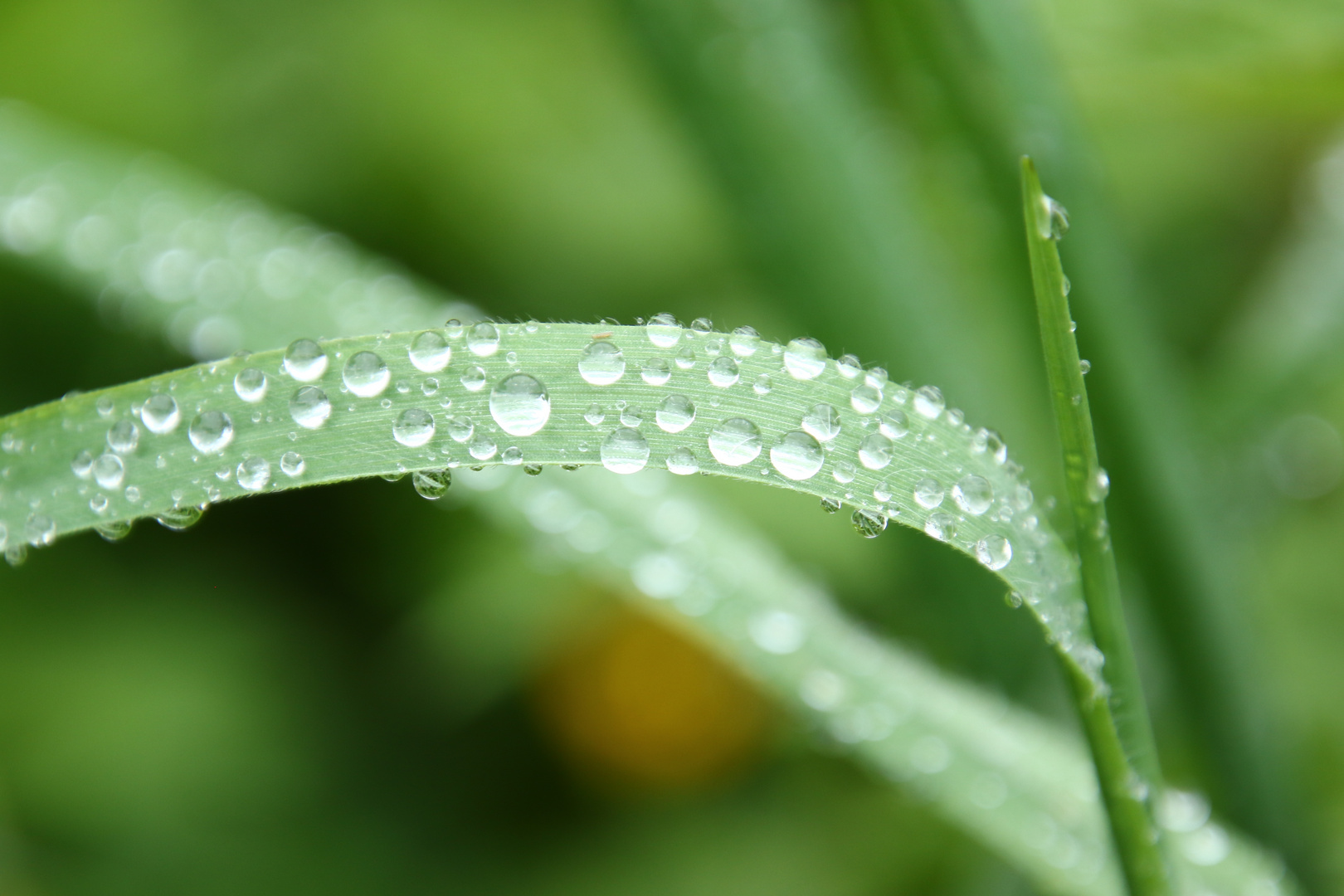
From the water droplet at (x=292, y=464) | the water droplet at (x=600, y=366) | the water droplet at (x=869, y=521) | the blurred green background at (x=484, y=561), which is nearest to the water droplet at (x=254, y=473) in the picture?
the water droplet at (x=292, y=464)

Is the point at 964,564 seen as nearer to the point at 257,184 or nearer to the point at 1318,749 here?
the point at 1318,749

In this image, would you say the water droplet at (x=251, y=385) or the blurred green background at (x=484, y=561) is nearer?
the water droplet at (x=251, y=385)

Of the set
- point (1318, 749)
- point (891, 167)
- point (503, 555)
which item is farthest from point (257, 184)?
point (1318, 749)

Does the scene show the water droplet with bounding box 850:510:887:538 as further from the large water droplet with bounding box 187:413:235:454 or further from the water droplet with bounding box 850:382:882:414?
the large water droplet with bounding box 187:413:235:454

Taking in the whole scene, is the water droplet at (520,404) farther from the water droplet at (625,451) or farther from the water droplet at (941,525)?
the water droplet at (941,525)

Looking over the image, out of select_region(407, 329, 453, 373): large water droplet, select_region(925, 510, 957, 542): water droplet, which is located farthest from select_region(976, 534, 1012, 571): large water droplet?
select_region(407, 329, 453, 373): large water droplet

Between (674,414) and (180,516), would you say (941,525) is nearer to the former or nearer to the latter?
(674,414)
